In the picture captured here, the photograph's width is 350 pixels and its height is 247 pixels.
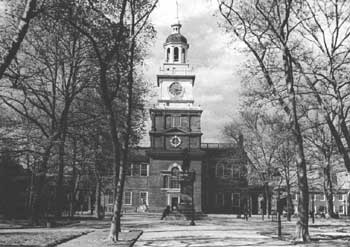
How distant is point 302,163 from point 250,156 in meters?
30.3

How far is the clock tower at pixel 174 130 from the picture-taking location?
58.8 meters

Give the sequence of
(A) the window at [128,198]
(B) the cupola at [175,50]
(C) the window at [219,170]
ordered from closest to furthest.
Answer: (B) the cupola at [175,50] → (A) the window at [128,198] → (C) the window at [219,170]

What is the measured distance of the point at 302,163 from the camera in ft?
63.3

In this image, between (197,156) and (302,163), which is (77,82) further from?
(197,156)

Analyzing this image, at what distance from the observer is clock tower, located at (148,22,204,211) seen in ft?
193

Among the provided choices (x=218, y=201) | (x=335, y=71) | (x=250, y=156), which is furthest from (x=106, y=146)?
(x=218, y=201)

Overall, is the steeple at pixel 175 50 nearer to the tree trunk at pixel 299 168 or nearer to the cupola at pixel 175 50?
the cupola at pixel 175 50

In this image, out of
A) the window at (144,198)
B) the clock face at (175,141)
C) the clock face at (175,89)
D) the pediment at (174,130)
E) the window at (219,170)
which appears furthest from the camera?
the window at (219,170)

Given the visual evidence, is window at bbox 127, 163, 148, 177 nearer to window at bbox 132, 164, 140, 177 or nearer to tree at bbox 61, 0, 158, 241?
window at bbox 132, 164, 140, 177

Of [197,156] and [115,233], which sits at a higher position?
[197,156]

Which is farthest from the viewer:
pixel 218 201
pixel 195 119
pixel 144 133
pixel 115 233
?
pixel 218 201

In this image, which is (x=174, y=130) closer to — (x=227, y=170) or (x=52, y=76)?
(x=227, y=170)

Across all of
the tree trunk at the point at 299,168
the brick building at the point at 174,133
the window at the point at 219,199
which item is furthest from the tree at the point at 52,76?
the window at the point at 219,199

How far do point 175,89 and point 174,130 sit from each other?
507 cm
